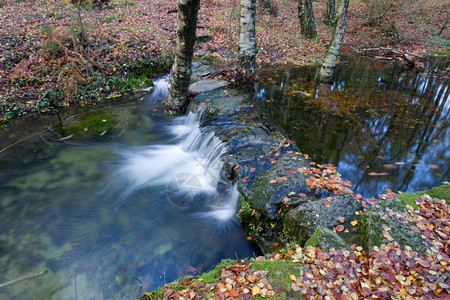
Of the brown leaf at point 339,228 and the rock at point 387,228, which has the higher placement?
the rock at point 387,228

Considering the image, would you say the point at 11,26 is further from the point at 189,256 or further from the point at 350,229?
the point at 350,229

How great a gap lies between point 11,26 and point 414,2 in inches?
1152

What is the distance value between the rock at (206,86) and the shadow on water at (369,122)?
57.5 inches

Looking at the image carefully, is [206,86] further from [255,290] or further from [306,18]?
[306,18]

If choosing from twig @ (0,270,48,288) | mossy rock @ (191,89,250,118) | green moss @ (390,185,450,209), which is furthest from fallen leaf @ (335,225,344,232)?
mossy rock @ (191,89,250,118)

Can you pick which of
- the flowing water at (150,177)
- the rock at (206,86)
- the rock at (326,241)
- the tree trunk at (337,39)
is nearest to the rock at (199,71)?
the rock at (206,86)

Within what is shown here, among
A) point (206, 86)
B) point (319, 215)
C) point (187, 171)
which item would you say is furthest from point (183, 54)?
point (319, 215)

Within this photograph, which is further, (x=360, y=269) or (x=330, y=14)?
(x=330, y=14)

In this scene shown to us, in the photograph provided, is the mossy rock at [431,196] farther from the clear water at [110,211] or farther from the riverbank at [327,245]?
the clear water at [110,211]

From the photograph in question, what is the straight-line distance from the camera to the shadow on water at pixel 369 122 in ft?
18.9

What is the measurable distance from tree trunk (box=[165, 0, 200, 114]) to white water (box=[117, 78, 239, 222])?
831mm

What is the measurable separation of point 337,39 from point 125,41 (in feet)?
28.9

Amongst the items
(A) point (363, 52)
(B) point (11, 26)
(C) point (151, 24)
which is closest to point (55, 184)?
(B) point (11, 26)

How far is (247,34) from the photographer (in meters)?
9.08
